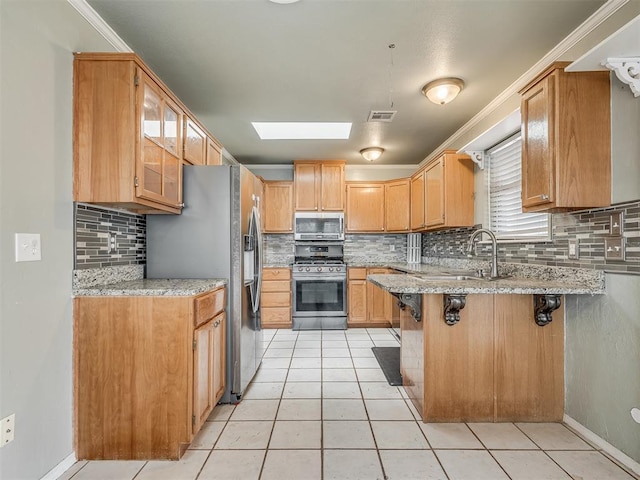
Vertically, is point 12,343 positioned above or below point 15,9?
below

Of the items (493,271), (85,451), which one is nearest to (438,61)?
(493,271)

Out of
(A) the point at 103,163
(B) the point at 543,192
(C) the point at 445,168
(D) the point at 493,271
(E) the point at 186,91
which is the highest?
(E) the point at 186,91

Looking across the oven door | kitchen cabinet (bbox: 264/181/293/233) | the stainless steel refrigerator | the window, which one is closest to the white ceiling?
the window

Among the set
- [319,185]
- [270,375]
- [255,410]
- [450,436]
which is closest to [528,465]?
[450,436]

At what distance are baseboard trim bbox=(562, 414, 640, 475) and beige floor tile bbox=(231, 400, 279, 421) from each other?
185cm

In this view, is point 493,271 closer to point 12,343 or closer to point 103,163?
point 103,163

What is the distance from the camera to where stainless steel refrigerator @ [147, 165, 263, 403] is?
2320 mm

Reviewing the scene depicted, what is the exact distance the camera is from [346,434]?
1.95 m

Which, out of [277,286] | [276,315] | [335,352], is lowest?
[335,352]

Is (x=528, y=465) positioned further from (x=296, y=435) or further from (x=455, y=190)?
(x=455, y=190)

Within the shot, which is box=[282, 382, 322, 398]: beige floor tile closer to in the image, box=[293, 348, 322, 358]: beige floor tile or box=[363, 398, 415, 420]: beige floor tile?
box=[363, 398, 415, 420]: beige floor tile

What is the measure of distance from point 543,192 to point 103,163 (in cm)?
241

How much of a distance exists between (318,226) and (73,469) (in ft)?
12.0

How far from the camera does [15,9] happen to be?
1.39 meters
